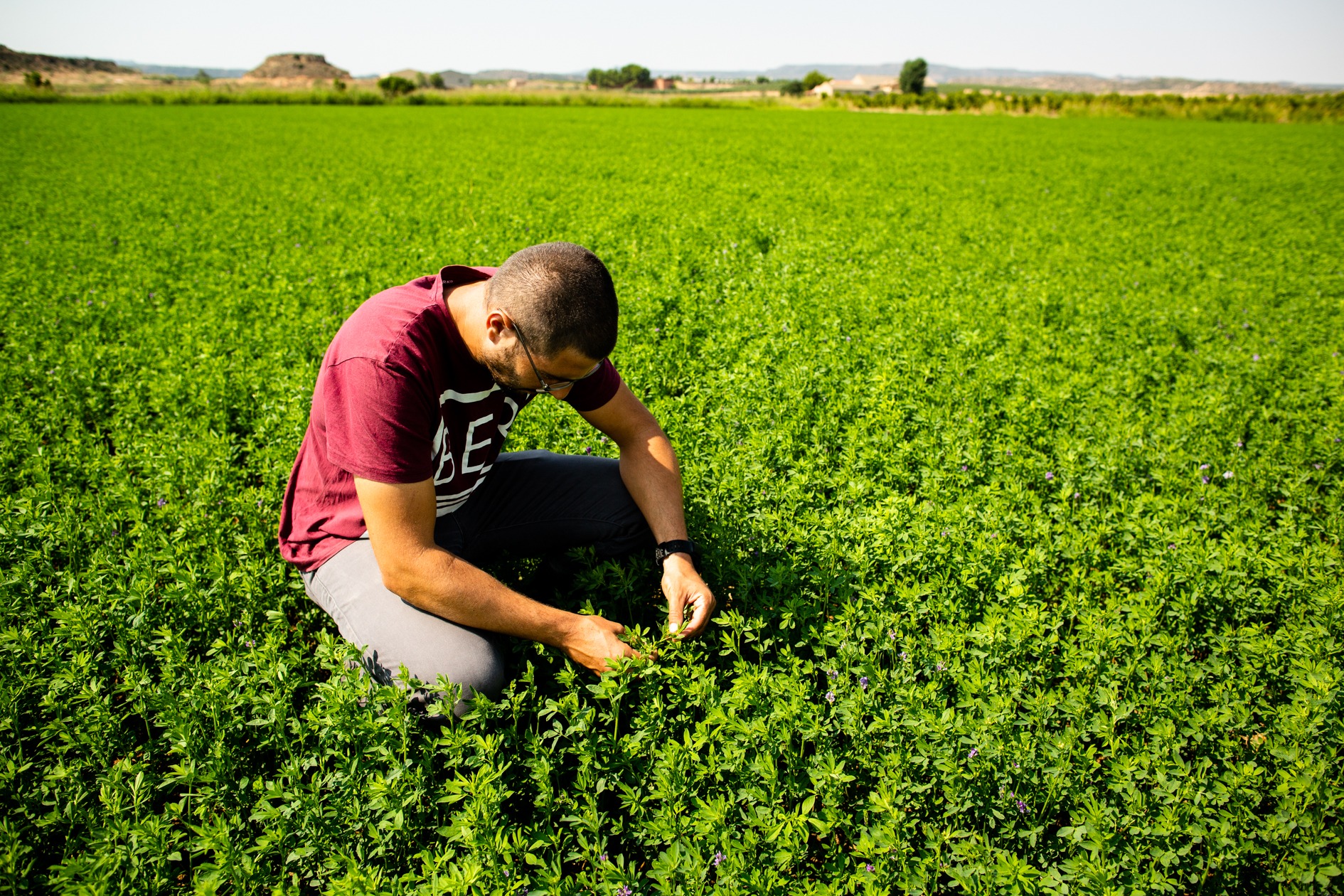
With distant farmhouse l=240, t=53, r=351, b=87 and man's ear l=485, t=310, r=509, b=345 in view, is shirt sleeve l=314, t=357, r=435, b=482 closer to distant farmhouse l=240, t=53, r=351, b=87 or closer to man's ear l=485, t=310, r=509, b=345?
man's ear l=485, t=310, r=509, b=345

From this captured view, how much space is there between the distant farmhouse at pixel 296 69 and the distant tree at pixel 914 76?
85007 mm

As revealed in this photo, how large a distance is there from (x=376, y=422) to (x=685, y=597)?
133 centimetres

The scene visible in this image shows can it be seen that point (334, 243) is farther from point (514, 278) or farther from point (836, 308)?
point (514, 278)

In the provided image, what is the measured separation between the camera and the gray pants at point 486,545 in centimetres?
254

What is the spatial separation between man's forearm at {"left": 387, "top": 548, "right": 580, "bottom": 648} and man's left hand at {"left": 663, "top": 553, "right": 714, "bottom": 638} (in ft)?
1.35

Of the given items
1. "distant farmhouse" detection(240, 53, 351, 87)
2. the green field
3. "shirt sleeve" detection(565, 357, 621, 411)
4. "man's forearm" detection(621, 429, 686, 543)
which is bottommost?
the green field

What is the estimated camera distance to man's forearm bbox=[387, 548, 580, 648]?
242 centimetres

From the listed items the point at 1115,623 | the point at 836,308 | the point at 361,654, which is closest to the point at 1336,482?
the point at 1115,623

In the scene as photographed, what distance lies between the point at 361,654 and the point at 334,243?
9416mm

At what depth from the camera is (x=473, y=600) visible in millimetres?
2459

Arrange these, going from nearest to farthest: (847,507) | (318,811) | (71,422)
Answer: (318,811) < (847,507) < (71,422)

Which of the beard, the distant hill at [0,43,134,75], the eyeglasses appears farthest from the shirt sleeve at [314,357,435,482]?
the distant hill at [0,43,134,75]

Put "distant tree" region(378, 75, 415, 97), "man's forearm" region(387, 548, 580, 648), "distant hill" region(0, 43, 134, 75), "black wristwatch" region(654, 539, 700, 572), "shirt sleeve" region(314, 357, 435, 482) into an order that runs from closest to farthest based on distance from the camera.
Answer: "shirt sleeve" region(314, 357, 435, 482) < "man's forearm" region(387, 548, 580, 648) < "black wristwatch" region(654, 539, 700, 572) < "distant tree" region(378, 75, 415, 97) < "distant hill" region(0, 43, 134, 75)

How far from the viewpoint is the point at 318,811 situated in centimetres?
215
